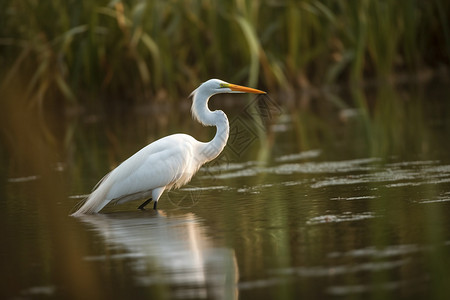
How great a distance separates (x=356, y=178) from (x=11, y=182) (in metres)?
3.80

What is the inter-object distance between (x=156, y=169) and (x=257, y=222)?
1.36 meters

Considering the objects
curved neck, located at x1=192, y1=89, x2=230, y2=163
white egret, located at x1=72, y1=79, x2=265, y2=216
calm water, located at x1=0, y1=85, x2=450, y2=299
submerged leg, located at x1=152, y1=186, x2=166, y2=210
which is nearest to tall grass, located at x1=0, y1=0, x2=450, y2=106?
calm water, located at x1=0, y1=85, x2=450, y2=299

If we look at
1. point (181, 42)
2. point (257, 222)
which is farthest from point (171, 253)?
point (181, 42)

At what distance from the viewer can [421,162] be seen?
8.89 meters

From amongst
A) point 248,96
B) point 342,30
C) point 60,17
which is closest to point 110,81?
point 60,17

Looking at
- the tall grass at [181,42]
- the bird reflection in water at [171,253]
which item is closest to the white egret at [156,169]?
the bird reflection in water at [171,253]

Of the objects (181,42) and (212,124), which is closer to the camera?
(212,124)

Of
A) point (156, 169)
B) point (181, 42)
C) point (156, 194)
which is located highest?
point (181, 42)

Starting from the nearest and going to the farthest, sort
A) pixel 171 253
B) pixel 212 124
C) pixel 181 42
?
pixel 171 253 < pixel 212 124 < pixel 181 42

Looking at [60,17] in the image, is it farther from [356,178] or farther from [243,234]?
[243,234]

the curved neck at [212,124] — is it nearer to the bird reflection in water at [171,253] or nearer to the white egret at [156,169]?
the white egret at [156,169]

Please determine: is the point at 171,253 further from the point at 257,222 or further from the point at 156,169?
the point at 156,169

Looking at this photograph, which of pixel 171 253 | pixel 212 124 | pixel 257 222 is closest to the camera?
pixel 171 253

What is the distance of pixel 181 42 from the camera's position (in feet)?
56.5
